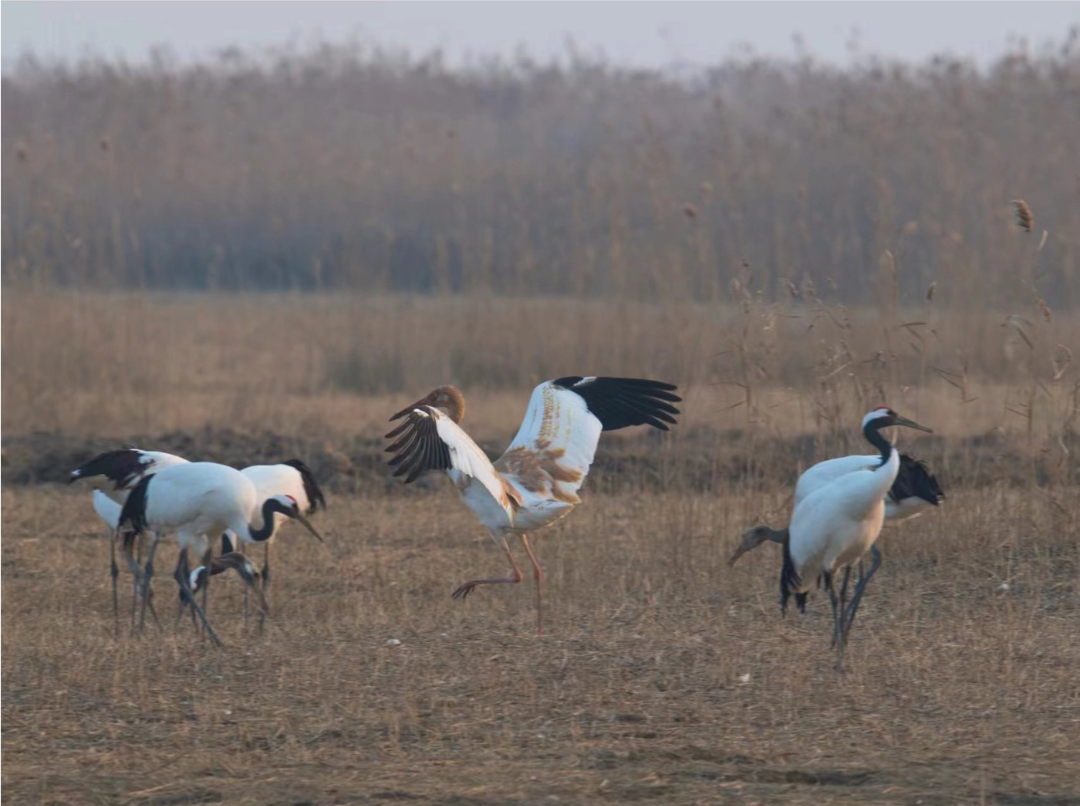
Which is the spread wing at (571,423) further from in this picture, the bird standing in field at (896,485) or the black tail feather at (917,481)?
the black tail feather at (917,481)

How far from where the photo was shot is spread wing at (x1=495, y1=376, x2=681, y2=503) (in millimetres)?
6539

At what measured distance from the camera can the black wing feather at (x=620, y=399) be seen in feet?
22.9

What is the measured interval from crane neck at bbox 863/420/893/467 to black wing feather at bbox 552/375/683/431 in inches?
61.1

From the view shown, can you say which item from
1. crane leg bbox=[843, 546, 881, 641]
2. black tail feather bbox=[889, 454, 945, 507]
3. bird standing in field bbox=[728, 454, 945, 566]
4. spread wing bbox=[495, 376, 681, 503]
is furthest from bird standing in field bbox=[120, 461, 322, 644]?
black tail feather bbox=[889, 454, 945, 507]

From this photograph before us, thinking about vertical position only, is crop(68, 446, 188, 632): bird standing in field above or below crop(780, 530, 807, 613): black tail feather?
above

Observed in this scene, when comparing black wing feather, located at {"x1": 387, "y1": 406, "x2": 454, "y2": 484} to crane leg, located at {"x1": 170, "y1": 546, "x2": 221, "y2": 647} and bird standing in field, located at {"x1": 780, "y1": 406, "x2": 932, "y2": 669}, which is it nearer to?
crane leg, located at {"x1": 170, "y1": 546, "x2": 221, "y2": 647}

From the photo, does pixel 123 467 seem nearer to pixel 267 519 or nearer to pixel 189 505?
pixel 189 505

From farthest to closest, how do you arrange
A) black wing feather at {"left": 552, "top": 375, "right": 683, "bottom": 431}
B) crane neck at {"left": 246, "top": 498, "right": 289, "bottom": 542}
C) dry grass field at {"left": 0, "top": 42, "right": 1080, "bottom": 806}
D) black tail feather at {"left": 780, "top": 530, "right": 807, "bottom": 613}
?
black wing feather at {"left": 552, "top": 375, "right": 683, "bottom": 431}
crane neck at {"left": 246, "top": 498, "right": 289, "bottom": 542}
black tail feather at {"left": 780, "top": 530, "right": 807, "bottom": 613}
dry grass field at {"left": 0, "top": 42, "right": 1080, "bottom": 806}

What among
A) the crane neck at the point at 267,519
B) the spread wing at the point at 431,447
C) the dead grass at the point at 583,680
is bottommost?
the dead grass at the point at 583,680

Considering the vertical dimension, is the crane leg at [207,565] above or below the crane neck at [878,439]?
below

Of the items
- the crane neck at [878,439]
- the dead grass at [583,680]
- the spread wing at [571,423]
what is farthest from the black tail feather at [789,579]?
the spread wing at [571,423]

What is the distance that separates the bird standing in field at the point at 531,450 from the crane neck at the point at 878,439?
1.30 m

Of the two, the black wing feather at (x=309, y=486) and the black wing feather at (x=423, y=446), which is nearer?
the black wing feather at (x=423, y=446)

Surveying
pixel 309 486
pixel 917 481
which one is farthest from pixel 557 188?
pixel 917 481
